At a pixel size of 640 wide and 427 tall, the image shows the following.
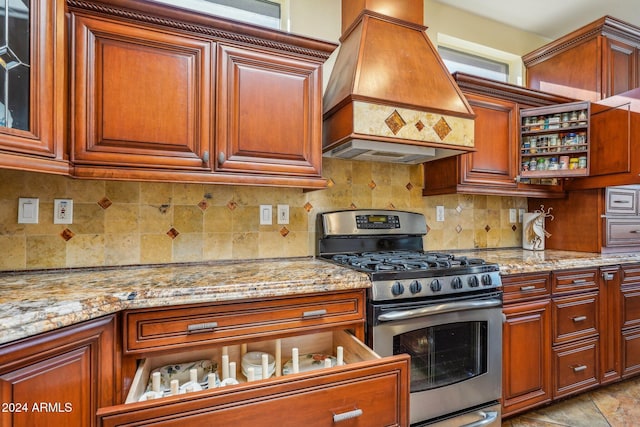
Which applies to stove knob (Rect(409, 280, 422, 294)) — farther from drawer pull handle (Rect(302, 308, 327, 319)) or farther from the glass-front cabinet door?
the glass-front cabinet door

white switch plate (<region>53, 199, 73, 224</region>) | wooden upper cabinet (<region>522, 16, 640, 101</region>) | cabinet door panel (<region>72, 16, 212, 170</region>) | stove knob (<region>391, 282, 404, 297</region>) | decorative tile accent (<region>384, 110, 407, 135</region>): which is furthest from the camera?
wooden upper cabinet (<region>522, 16, 640, 101</region>)

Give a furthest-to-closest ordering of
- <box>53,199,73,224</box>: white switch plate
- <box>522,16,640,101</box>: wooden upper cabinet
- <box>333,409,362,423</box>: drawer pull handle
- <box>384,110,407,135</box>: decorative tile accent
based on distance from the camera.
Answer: <box>522,16,640,101</box>: wooden upper cabinet → <box>384,110,407,135</box>: decorative tile accent → <box>53,199,73,224</box>: white switch plate → <box>333,409,362,423</box>: drawer pull handle

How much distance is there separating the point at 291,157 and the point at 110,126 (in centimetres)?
78

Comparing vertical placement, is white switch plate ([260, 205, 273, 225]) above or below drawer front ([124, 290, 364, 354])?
above

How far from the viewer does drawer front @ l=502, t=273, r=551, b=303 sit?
1.79 m

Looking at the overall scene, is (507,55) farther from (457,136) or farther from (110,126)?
(110,126)

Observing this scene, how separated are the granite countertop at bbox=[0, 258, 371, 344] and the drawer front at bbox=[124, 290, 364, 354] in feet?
0.14

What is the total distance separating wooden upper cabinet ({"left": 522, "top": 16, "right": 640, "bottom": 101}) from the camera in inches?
95.2

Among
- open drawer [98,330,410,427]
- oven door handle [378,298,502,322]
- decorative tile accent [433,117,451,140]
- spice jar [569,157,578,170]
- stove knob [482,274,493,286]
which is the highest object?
decorative tile accent [433,117,451,140]

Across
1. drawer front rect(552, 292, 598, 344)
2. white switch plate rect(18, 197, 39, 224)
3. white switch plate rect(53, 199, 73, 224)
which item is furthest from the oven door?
white switch plate rect(18, 197, 39, 224)

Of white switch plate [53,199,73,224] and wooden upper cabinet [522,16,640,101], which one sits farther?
wooden upper cabinet [522,16,640,101]

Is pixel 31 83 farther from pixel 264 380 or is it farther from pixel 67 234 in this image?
pixel 264 380

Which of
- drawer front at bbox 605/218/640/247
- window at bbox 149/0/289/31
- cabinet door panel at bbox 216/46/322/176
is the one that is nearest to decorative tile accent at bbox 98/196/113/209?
cabinet door panel at bbox 216/46/322/176

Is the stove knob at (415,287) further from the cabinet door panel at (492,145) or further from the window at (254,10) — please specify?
the window at (254,10)
